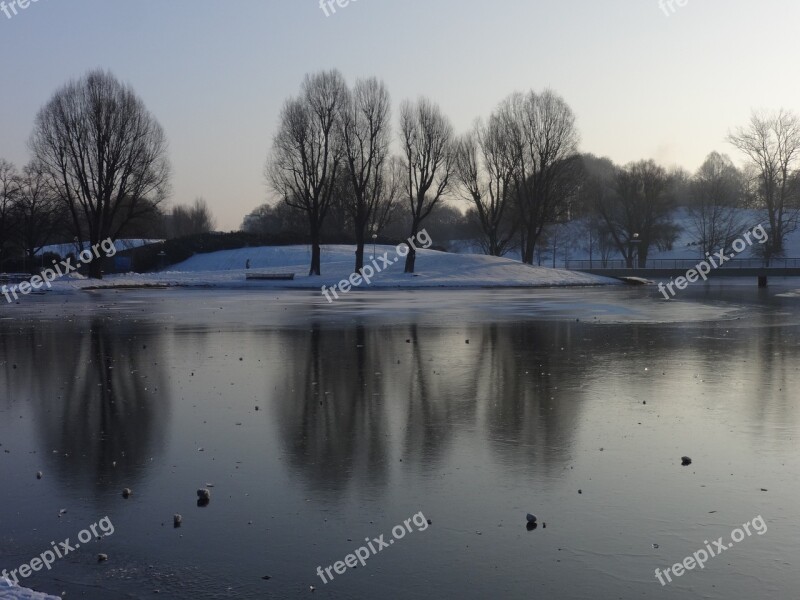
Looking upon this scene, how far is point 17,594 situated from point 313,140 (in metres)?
53.3

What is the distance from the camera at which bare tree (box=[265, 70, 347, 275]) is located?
55281 mm

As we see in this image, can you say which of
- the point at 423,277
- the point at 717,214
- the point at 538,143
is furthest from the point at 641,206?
the point at 423,277

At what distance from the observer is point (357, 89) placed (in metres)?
55.5

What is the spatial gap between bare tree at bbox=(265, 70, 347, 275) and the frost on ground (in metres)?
52.1

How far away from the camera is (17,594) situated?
14.8 feet

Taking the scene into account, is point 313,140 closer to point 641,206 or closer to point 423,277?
point 423,277

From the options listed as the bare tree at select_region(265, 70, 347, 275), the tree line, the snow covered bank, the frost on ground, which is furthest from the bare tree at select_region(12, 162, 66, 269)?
the frost on ground

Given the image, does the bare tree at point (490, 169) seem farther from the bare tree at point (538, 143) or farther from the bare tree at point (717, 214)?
the bare tree at point (717, 214)

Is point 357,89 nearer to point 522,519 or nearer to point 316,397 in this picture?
point 316,397

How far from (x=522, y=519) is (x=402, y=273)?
52.4 m

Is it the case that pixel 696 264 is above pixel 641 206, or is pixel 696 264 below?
below

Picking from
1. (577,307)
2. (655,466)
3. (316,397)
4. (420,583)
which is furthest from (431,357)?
(577,307)

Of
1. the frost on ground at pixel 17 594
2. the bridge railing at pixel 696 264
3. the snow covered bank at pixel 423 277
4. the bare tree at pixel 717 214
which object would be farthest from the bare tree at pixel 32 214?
the frost on ground at pixel 17 594

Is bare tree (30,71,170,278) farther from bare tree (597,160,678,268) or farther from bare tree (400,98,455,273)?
bare tree (597,160,678,268)
